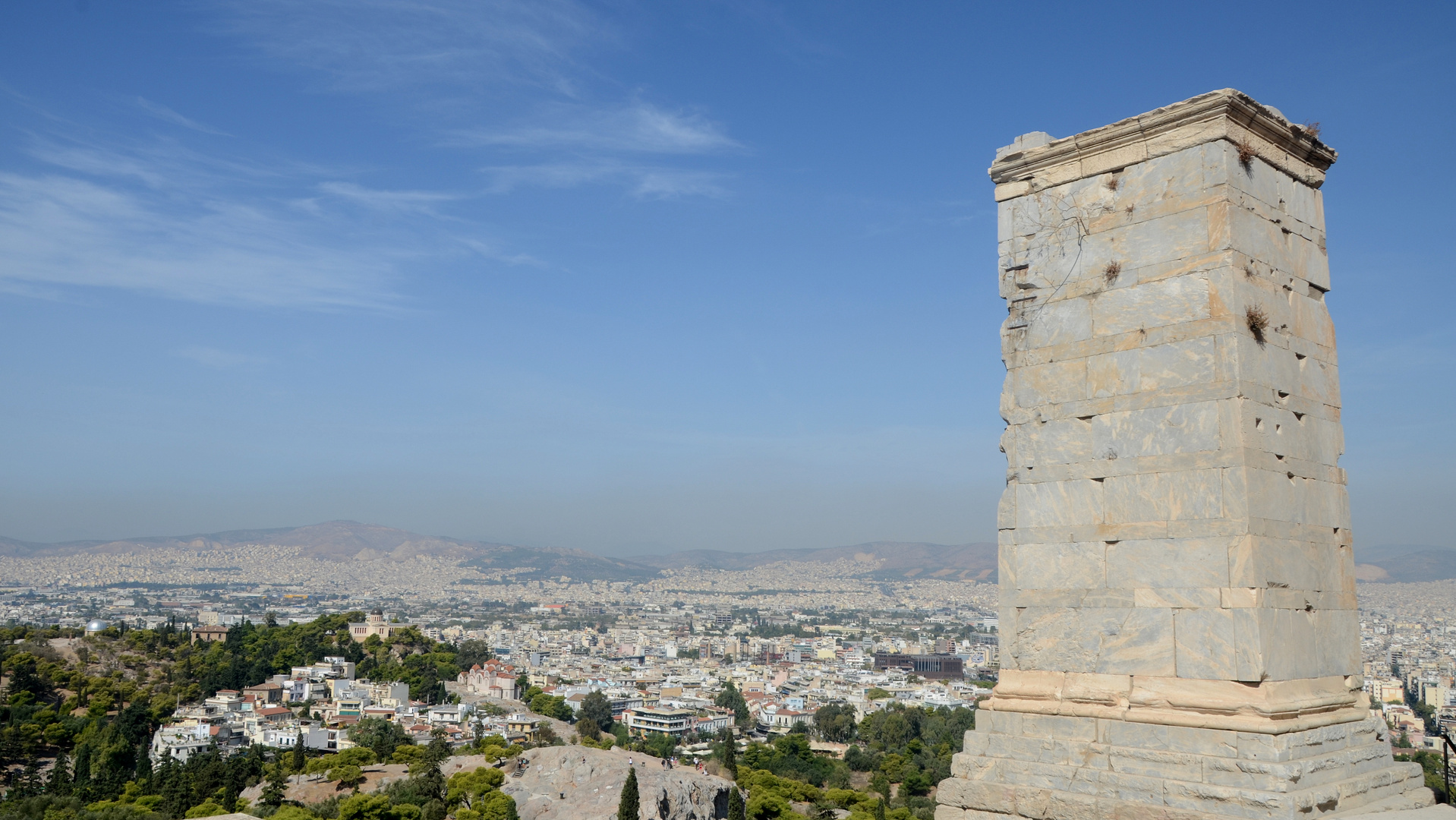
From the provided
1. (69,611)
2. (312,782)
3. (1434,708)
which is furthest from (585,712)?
(69,611)

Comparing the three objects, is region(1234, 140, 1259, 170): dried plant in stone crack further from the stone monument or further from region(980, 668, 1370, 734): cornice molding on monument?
region(980, 668, 1370, 734): cornice molding on monument

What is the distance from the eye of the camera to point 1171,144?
6.27 m

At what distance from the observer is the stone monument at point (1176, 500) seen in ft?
18.4

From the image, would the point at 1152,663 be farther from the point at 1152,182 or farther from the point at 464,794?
the point at 464,794

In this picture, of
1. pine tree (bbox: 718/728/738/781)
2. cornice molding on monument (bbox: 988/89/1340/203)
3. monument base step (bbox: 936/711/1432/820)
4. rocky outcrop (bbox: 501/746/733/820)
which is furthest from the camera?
pine tree (bbox: 718/728/738/781)

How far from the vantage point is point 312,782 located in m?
48.3

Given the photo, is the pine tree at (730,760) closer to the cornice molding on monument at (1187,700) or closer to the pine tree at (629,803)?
the pine tree at (629,803)

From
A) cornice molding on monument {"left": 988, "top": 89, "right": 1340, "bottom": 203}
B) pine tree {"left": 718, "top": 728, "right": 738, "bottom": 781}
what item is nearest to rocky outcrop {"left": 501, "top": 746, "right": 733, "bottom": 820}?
pine tree {"left": 718, "top": 728, "right": 738, "bottom": 781}

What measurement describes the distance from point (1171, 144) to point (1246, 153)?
400 mm

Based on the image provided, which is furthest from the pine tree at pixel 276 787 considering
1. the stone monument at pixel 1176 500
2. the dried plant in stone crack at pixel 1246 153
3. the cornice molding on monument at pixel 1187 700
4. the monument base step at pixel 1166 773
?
the dried plant in stone crack at pixel 1246 153

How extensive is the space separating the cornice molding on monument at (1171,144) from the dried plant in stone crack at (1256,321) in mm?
915

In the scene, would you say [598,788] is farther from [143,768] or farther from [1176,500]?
[1176,500]

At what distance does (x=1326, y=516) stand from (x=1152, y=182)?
2153 millimetres

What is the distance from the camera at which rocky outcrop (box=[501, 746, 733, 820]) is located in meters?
45.4
